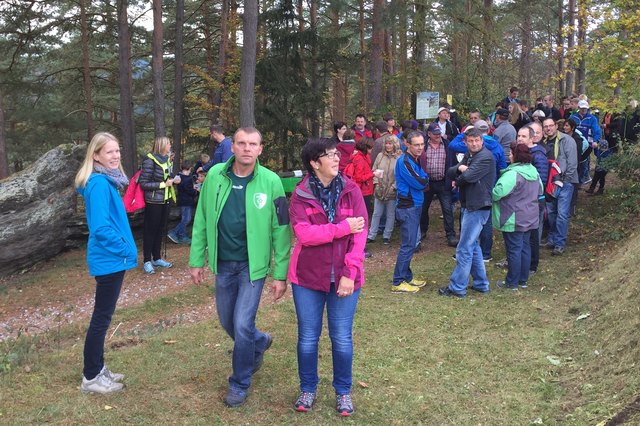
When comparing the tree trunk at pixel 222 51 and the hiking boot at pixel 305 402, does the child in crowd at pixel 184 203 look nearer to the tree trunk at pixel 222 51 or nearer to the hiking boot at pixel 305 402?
the hiking boot at pixel 305 402

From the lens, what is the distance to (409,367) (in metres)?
4.77

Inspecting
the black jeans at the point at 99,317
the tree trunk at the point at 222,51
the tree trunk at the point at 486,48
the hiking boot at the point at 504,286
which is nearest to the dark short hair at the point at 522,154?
the hiking boot at the point at 504,286

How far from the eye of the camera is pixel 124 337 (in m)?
5.82

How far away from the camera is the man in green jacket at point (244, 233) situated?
379 cm

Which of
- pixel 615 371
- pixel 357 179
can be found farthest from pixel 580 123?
pixel 615 371

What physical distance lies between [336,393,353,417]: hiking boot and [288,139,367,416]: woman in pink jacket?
196 millimetres

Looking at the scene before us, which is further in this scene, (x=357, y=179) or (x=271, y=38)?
(x=271, y=38)

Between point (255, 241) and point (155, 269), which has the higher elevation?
point (255, 241)

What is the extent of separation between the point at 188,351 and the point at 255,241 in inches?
75.5

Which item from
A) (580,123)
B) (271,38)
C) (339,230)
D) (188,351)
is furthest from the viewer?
(271,38)

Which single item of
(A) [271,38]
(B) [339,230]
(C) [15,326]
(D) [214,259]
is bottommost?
(C) [15,326]

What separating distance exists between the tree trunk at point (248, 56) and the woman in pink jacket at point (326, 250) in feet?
28.7

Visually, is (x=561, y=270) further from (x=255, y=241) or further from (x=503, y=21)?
(x=503, y=21)

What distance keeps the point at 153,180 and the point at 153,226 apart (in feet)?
2.52
